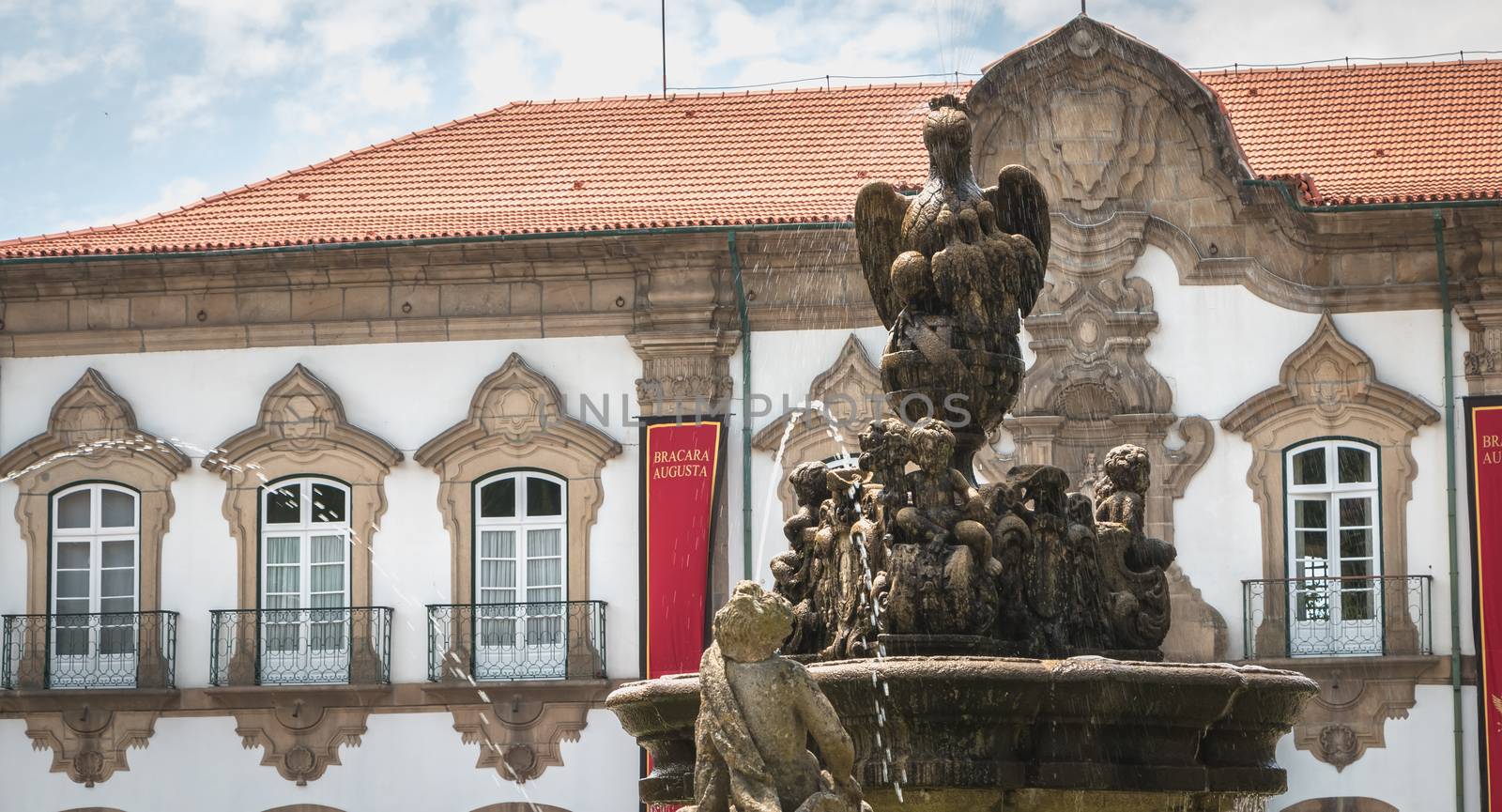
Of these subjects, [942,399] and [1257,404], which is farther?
[1257,404]

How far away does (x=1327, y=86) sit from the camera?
24.6m

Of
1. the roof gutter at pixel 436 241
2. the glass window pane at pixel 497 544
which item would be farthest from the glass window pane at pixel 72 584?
the glass window pane at pixel 497 544

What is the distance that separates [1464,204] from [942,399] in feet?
39.5

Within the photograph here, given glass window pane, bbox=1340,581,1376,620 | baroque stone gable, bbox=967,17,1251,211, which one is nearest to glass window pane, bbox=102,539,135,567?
baroque stone gable, bbox=967,17,1251,211

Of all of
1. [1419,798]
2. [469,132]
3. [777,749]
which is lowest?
[1419,798]

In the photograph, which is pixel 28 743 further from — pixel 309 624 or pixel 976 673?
pixel 976 673

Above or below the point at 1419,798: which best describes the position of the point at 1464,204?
above

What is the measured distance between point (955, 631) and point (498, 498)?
13.2 meters

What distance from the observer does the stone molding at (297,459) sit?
2270 centimetres

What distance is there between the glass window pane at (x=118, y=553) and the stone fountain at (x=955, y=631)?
13151 millimetres

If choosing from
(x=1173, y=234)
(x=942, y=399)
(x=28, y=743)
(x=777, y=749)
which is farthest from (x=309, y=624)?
(x=777, y=749)

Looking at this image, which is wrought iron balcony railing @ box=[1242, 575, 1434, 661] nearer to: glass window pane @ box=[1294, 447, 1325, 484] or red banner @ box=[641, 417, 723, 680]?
glass window pane @ box=[1294, 447, 1325, 484]

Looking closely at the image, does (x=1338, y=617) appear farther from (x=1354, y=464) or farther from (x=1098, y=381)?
(x=1098, y=381)

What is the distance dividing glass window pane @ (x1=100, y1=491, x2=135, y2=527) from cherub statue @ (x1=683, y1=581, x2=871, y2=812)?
51.8ft
